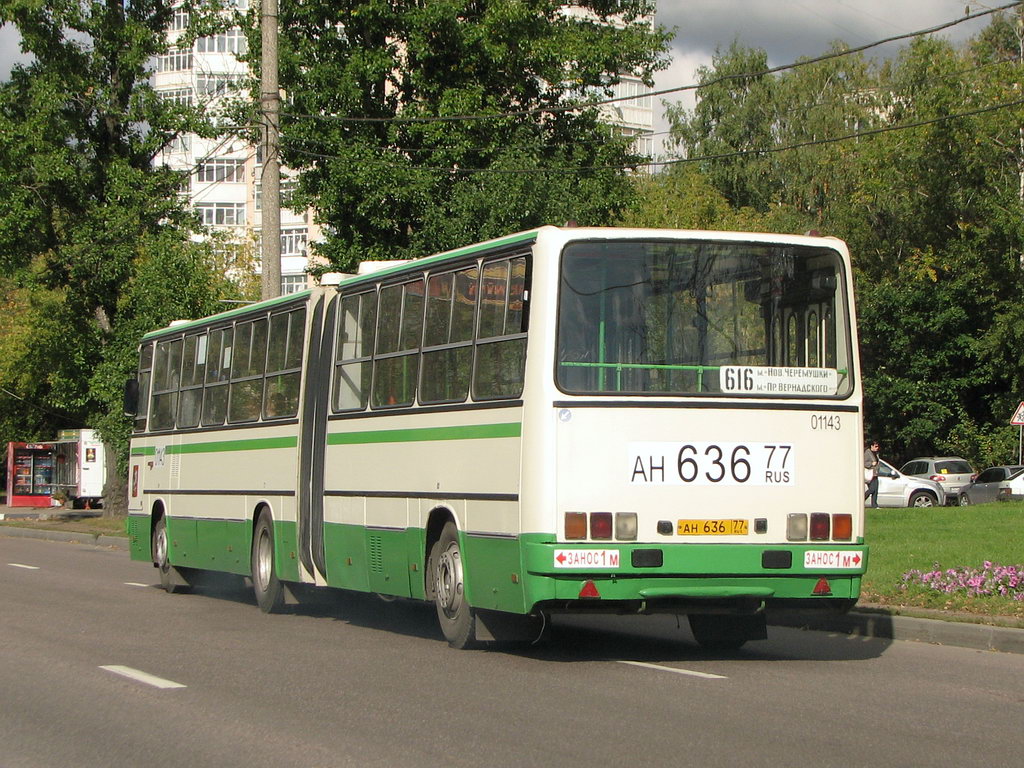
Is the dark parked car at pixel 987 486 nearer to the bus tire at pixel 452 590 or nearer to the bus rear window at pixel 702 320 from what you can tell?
the bus rear window at pixel 702 320

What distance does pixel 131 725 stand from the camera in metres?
8.73

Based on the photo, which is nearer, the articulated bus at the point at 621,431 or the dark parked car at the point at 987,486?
the articulated bus at the point at 621,431

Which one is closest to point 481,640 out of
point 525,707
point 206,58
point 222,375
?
point 525,707

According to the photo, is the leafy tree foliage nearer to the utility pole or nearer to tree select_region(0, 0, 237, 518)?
tree select_region(0, 0, 237, 518)

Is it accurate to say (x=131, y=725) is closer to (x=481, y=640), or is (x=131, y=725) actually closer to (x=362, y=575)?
(x=481, y=640)

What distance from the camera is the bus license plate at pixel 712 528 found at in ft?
37.4

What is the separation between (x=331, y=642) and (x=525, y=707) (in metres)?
4.31

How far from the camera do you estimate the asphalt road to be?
25.7 feet

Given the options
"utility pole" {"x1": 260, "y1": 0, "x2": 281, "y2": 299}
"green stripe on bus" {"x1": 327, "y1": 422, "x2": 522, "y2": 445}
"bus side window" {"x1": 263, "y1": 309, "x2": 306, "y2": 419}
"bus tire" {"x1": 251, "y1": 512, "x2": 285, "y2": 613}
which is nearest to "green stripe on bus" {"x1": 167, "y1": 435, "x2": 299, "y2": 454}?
A: "bus side window" {"x1": 263, "y1": 309, "x2": 306, "y2": 419}

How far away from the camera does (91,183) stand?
37250 millimetres

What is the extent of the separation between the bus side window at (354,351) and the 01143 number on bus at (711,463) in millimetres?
3617

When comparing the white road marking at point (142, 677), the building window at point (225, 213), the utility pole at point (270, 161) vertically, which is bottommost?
the white road marking at point (142, 677)

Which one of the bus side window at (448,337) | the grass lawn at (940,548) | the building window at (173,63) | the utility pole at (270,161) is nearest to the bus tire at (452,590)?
the bus side window at (448,337)

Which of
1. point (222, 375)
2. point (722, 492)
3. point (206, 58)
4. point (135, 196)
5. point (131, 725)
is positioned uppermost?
point (206, 58)
